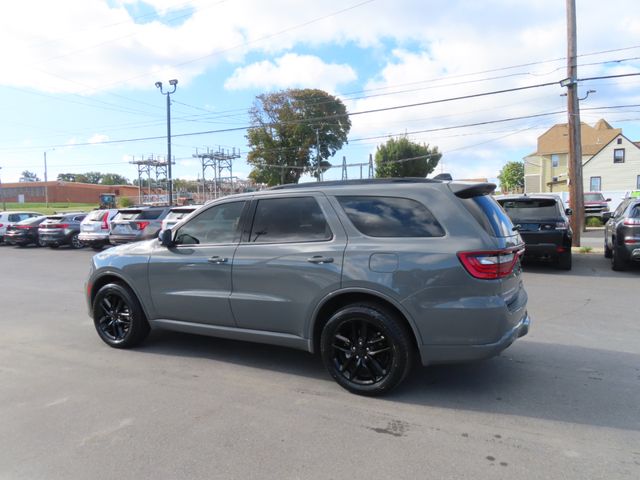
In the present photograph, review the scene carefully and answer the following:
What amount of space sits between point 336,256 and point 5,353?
4.09 m

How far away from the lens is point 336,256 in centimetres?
400

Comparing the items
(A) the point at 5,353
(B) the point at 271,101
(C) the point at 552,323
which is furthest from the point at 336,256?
(B) the point at 271,101

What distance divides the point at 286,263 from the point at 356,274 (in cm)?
70

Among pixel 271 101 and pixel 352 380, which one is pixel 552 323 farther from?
pixel 271 101

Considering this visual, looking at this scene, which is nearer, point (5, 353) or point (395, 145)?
point (5, 353)

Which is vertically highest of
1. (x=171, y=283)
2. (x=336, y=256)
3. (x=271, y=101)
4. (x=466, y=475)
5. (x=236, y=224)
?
(x=271, y=101)

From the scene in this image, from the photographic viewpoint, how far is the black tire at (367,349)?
3.78m

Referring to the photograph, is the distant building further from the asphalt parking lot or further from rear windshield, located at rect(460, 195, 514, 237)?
rear windshield, located at rect(460, 195, 514, 237)

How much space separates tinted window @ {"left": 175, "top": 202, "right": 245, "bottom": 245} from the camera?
15.5ft

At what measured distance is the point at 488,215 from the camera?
3.94m

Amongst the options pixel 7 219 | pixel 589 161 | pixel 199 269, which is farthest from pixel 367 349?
pixel 589 161

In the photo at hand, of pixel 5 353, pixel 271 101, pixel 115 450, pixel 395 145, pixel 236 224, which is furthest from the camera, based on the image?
pixel 395 145

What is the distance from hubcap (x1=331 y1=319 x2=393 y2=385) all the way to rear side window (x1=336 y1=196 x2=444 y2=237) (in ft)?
2.58

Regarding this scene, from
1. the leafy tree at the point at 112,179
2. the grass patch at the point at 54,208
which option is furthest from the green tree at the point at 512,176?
the leafy tree at the point at 112,179
